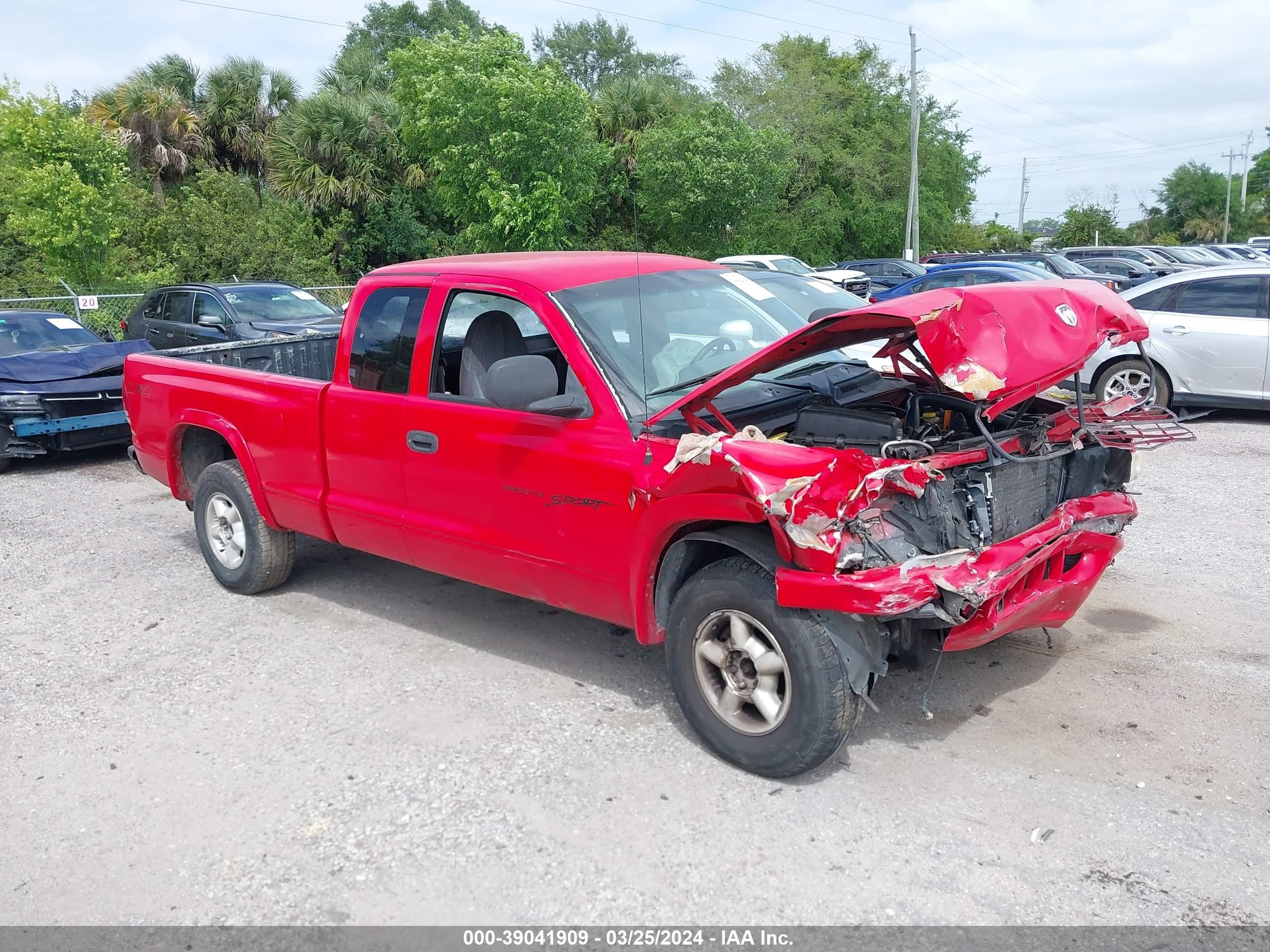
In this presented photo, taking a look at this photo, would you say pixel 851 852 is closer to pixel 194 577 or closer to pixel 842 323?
pixel 842 323

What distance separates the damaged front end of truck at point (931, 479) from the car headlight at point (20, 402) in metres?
8.14

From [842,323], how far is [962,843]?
71.6 inches

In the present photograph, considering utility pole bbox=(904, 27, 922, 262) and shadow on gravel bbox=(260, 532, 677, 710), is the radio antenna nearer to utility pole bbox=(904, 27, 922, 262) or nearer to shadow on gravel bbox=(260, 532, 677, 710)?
shadow on gravel bbox=(260, 532, 677, 710)

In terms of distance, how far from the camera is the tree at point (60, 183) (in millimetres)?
20406

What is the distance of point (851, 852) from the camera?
11.4 ft

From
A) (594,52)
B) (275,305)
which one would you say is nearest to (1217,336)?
(275,305)

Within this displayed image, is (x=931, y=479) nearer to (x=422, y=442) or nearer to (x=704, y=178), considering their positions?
(x=422, y=442)

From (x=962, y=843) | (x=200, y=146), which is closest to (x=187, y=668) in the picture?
(x=962, y=843)

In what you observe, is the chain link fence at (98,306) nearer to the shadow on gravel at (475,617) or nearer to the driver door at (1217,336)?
the shadow on gravel at (475,617)

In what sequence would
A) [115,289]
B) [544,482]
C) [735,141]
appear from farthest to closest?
[735,141], [115,289], [544,482]

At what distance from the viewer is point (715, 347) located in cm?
473

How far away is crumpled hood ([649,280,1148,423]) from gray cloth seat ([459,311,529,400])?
1.28m

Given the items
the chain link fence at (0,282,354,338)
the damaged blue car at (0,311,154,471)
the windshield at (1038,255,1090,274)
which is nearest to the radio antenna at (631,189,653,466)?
the damaged blue car at (0,311,154,471)

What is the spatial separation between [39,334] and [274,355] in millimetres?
5879
